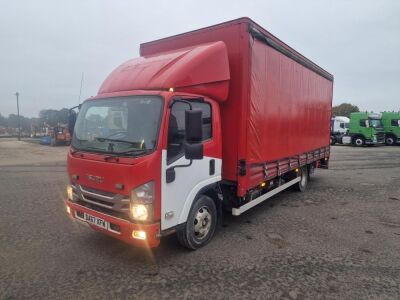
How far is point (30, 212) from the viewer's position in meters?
6.04

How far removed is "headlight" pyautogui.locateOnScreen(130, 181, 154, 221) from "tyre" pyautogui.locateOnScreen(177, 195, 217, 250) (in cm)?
76

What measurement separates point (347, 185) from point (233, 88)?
264 inches

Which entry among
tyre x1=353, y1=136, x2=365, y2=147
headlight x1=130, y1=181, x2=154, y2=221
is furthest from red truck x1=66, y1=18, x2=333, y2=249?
tyre x1=353, y1=136, x2=365, y2=147

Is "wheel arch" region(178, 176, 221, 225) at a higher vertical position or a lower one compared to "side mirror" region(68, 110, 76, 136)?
lower

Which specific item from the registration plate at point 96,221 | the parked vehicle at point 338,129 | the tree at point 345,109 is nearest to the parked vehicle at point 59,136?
the registration plate at point 96,221

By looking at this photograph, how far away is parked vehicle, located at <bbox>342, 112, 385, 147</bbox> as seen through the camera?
25906mm

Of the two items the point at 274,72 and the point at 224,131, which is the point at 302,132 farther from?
the point at 224,131

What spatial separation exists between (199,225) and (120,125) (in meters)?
1.87

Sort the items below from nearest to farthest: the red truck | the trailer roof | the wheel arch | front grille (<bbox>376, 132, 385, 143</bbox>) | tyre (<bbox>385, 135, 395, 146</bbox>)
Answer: the red truck → the wheel arch → the trailer roof → front grille (<bbox>376, 132, 385, 143</bbox>) → tyre (<bbox>385, 135, 395, 146</bbox>)

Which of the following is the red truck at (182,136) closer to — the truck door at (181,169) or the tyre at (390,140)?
the truck door at (181,169)

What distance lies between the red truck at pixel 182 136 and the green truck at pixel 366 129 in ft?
79.2

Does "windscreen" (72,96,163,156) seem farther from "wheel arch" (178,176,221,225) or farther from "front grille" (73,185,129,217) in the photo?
"wheel arch" (178,176,221,225)

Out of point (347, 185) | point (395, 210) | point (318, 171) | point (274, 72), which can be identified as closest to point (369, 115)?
point (318, 171)

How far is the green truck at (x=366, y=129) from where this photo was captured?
85.0 ft
